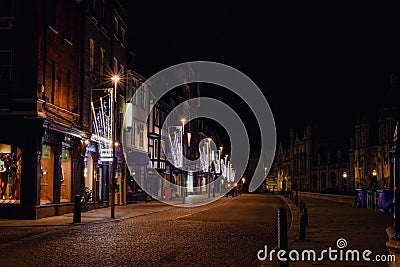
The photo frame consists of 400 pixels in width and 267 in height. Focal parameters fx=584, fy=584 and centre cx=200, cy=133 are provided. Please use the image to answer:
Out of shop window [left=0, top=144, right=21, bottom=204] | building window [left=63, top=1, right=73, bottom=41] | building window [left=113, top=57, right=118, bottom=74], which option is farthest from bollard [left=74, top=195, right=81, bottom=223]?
building window [left=113, top=57, right=118, bottom=74]

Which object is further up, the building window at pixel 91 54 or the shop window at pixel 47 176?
the building window at pixel 91 54

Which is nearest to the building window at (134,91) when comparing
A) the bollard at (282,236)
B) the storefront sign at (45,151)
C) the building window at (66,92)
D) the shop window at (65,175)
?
the building window at (66,92)

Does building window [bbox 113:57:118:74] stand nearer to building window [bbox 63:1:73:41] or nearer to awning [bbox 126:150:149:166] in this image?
awning [bbox 126:150:149:166]

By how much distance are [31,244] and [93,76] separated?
21.3 meters

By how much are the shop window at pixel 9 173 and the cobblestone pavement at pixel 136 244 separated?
18.4 ft

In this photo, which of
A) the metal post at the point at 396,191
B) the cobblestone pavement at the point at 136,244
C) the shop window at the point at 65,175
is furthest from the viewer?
the shop window at the point at 65,175

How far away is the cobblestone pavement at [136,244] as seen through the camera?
511 inches

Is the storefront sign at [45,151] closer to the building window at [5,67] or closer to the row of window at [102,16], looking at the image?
the building window at [5,67]

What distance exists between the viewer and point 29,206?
87.9 ft

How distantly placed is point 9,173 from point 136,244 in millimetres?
13697

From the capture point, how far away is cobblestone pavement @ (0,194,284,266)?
1297cm

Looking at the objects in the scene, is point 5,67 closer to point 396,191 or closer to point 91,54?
point 91,54

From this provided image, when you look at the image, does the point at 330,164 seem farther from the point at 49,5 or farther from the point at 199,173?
the point at 49,5

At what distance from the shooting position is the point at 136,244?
16.4 meters
